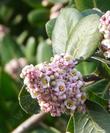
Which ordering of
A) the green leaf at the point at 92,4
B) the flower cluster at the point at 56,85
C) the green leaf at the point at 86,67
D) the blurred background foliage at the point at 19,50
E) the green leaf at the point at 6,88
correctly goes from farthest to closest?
the green leaf at the point at 6,88 → the blurred background foliage at the point at 19,50 → the green leaf at the point at 86,67 → the green leaf at the point at 92,4 → the flower cluster at the point at 56,85

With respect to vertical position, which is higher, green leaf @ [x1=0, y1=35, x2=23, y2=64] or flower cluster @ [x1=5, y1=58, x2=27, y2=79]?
green leaf @ [x1=0, y1=35, x2=23, y2=64]

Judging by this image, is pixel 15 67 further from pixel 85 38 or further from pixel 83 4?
pixel 85 38

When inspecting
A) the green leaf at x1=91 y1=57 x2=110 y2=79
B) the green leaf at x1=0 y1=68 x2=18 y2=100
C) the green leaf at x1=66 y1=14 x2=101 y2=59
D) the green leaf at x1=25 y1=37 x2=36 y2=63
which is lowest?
the green leaf at x1=0 y1=68 x2=18 y2=100

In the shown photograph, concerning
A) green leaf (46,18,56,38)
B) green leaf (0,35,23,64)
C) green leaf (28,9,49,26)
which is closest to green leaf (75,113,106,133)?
green leaf (46,18,56,38)

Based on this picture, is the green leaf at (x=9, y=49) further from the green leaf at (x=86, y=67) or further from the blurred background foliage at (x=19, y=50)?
the green leaf at (x=86, y=67)

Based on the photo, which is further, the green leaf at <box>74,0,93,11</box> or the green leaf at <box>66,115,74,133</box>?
the green leaf at <box>74,0,93,11</box>

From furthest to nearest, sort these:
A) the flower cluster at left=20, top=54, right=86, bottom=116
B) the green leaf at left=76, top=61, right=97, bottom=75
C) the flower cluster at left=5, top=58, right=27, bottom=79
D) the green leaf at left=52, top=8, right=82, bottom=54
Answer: the flower cluster at left=5, top=58, right=27, bottom=79, the green leaf at left=76, top=61, right=97, bottom=75, the green leaf at left=52, top=8, right=82, bottom=54, the flower cluster at left=20, top=54, right=86, bottom=116

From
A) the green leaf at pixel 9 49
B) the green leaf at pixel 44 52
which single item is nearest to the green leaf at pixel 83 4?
the green leaf at pixel 44 52

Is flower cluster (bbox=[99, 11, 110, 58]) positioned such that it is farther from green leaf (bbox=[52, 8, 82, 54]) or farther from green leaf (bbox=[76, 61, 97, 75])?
green leaf (bbox=[76, 61, 97, 75])
